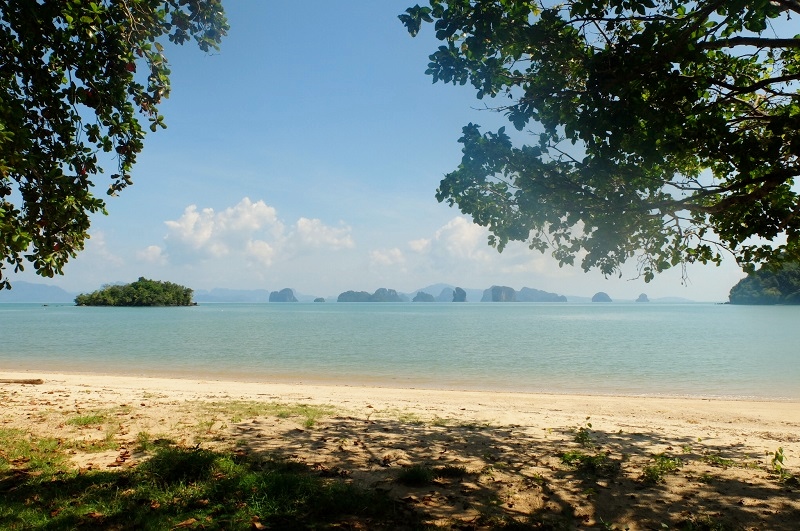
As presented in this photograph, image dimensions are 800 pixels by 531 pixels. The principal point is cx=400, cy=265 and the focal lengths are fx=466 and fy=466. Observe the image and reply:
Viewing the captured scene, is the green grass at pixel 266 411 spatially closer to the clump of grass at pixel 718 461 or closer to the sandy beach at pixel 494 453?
the sandy beach at pixel 494 453

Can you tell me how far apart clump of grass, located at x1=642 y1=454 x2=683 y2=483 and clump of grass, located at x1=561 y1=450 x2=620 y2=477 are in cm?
44

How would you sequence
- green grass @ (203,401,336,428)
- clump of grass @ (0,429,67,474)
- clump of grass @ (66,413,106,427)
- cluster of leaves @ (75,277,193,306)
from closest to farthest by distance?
clump of grass @ (0,429,67,474) < clump of grass @ (66,413,106,427) < green grass @ (203,401,336,428) < cluster of leaves @ (75,277,193,306)

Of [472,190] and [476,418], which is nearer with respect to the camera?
[472,190]

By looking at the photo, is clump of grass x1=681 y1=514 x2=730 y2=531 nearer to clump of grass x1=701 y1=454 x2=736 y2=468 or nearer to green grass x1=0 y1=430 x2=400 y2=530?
clump of grass x1=701 y1=454 x2=736 y2=468

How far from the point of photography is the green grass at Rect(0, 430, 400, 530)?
17.1ft

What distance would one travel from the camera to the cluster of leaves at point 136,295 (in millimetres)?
179875

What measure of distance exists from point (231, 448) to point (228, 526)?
114 inches

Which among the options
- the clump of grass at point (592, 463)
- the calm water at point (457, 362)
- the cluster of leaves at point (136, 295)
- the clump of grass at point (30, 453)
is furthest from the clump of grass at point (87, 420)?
the cluster of leaves at point (136, 295)

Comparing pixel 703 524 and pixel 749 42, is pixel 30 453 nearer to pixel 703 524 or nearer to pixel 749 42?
pixel 703 524

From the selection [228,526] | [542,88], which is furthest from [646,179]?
[228,526]

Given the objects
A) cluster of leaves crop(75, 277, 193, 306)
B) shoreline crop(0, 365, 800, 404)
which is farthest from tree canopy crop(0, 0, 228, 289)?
cluster of leaves crop(75, 277, 193, 306)

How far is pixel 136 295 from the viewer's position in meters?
180

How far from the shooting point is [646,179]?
941 cm

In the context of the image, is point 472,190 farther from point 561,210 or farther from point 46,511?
point 46,511
